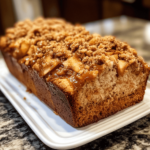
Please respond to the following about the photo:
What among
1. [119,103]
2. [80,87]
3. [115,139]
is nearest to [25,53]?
[80,87]

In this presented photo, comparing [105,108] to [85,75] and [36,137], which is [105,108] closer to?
[85,75]

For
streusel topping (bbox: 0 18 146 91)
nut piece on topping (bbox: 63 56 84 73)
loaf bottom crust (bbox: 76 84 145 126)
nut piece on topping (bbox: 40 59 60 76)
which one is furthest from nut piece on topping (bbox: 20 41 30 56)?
loaf bottom crust (bbox: 76 84 145 126)

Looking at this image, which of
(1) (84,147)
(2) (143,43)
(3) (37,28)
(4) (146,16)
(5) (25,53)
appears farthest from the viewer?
(4) (146,16)

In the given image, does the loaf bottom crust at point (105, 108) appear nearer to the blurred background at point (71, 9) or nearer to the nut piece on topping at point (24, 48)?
the nut piece on topping at point (24, 48)

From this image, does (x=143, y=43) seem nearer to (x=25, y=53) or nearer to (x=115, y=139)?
(x=25, y=53)

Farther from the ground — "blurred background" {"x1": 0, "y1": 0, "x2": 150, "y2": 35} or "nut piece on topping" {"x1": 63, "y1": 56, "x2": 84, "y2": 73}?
"nut piece on topping" {"x1": 63, "y1": 56, "x2": 84, "y2": 73}

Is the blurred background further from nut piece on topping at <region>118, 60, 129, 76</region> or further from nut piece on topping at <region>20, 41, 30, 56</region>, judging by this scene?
nut piece on topping at <region>118, 60, 129, 76</region>

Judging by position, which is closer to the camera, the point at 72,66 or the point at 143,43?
the point at 72,66
